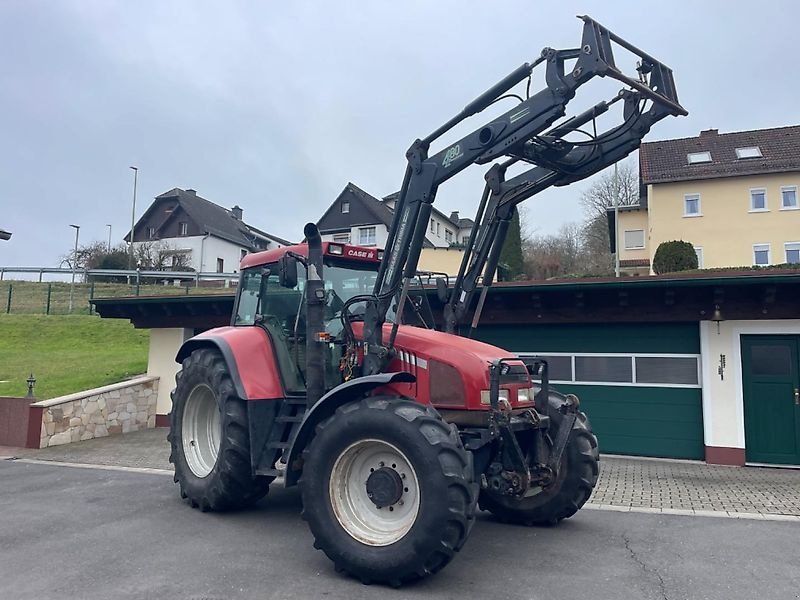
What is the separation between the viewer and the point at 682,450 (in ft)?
34.1

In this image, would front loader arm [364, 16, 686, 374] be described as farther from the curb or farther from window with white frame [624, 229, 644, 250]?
window with white frame [624, 229, 644, 250]

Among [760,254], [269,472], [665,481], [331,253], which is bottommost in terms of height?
[665,481]

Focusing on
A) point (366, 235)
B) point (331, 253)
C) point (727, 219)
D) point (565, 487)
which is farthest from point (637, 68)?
point (366, 235)

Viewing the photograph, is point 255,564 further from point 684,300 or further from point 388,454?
point 684,300

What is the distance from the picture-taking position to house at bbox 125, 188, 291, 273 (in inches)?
1820

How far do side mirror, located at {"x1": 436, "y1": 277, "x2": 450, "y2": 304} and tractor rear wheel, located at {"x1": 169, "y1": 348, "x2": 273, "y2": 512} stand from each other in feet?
7.11

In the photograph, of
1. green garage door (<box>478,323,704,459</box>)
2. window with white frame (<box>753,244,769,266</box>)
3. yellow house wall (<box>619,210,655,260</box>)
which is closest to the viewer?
green garage door (<box>478,323,704,459</box>)

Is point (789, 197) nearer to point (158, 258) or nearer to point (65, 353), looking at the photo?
point (65, 353)

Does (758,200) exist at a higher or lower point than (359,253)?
higher

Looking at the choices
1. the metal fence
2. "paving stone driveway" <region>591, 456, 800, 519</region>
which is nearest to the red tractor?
"paving stone driveway" <region>591, 456, 800, 519</region>

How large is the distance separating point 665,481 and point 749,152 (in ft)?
96.3

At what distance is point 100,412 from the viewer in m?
12.4

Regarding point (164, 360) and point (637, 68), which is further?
point (164, 360)

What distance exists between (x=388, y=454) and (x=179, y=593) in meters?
1.71
